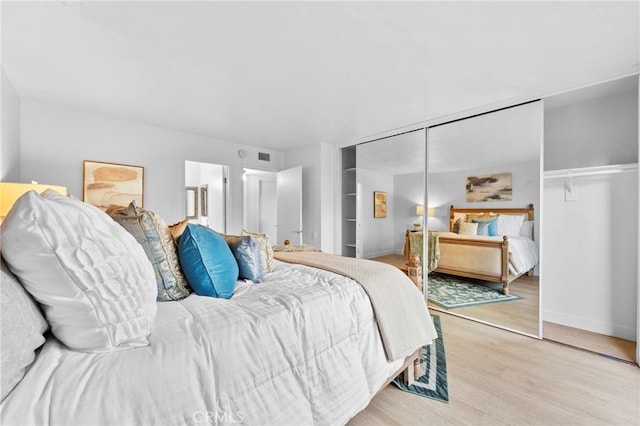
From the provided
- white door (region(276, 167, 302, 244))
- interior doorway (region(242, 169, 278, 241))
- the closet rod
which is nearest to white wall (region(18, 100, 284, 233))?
white door (region(276, 167, 302, 244))

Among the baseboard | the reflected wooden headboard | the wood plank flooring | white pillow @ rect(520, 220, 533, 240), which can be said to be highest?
the reflected wooden headboard

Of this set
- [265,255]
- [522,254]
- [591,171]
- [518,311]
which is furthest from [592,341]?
[265,255]

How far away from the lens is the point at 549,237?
9.61ft

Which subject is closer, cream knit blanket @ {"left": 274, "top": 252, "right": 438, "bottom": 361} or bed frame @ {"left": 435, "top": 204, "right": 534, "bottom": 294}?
cream knit blanket @ {"left": 274, "top": 252, "right": 438, "bottom": 361}

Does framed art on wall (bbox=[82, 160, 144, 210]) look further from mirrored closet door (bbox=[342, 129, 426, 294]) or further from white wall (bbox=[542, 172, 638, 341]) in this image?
white wall (bbox=[542, 172, 638, 341])

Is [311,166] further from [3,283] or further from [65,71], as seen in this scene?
[3,283]

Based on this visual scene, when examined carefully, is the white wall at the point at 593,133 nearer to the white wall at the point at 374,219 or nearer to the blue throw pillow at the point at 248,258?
the white wall at the point at 374,219

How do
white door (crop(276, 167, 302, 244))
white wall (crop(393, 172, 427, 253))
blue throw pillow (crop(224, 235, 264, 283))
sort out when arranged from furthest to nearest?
white door (crop(276, 167, 302, 244)) < white wall (crop(393, 172, 427, 253)) < blue throw pillow (crop(224, 235, 264, 283))

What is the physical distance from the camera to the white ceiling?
5.34 feet

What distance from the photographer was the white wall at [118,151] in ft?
9.63

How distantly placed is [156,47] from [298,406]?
2459mm

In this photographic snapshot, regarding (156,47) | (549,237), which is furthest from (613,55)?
(156,47)

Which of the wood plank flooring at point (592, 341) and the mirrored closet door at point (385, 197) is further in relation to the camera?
the mirrored closet door at point (385, 197)

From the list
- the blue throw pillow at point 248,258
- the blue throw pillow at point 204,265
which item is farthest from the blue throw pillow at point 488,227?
the blue throw pillow at point 204,265
